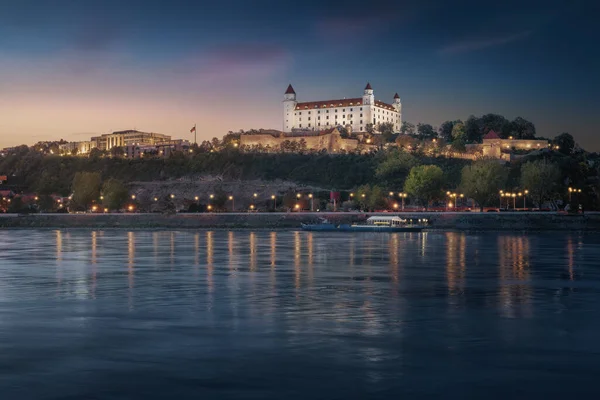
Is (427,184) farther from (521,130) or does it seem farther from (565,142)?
(521,130)

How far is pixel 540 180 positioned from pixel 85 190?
Result: 81.0 m

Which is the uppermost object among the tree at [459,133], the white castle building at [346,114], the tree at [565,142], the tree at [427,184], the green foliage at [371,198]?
the white castle building at [346,114]

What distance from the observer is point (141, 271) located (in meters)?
38.2

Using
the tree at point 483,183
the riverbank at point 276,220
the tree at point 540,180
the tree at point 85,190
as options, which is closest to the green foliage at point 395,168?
the tree at point 483,183

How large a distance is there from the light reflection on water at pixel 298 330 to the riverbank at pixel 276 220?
4666cm

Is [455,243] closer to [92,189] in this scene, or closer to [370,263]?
[370,263]

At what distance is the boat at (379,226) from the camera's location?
282ft

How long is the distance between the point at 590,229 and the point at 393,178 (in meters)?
55.9

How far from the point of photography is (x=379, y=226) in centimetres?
8894

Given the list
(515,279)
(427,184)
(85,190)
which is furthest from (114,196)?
(515,279)

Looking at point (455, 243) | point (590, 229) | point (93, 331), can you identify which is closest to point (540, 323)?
point (93, 331)

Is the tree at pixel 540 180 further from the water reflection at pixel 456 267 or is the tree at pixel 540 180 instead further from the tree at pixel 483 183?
the water reflection at pixel 456 267

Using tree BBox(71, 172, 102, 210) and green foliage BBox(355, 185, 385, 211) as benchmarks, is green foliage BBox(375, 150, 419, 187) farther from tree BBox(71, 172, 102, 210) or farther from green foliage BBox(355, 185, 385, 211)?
tree BBox(71, 172, 102, 210)

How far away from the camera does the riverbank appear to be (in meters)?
86.2
